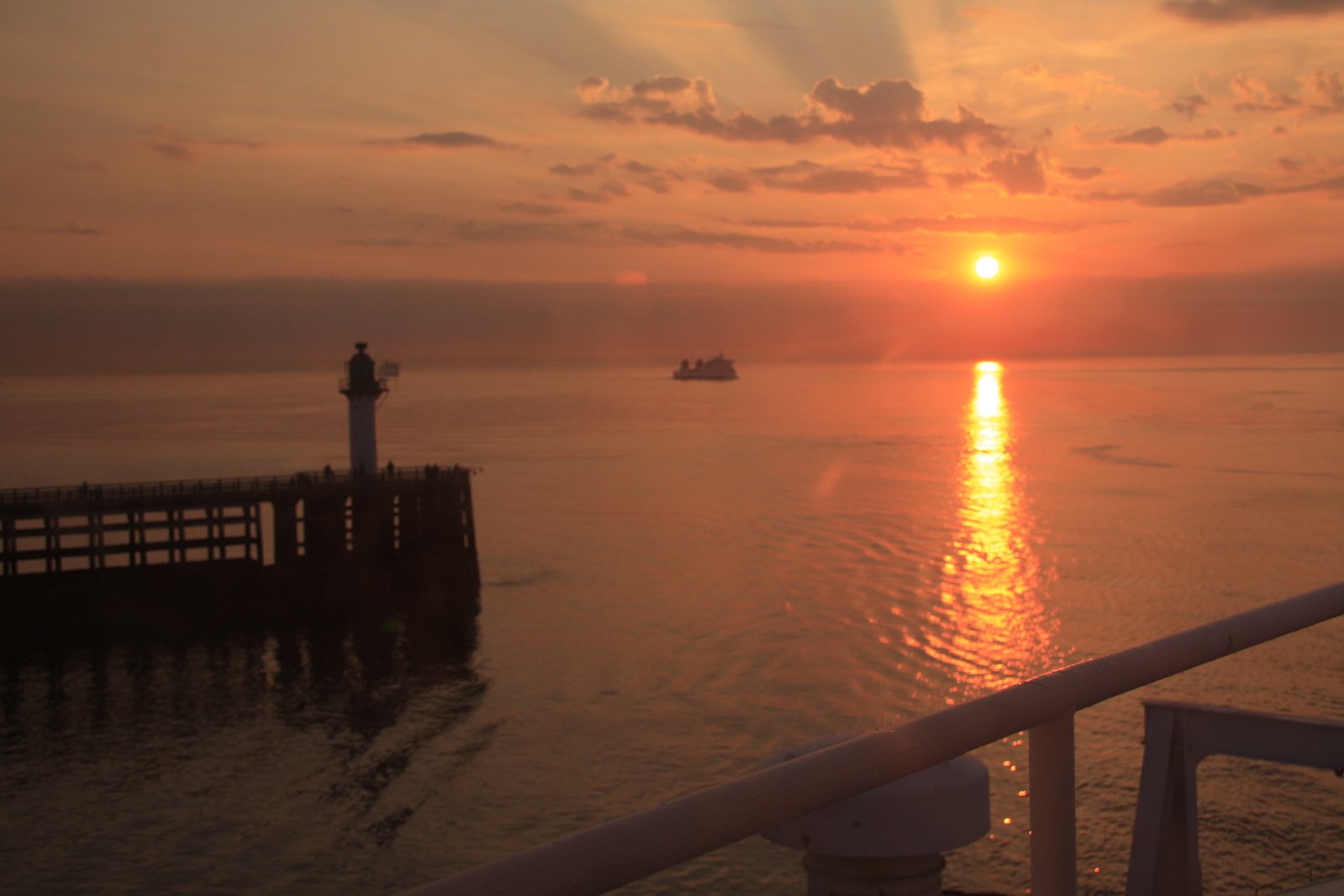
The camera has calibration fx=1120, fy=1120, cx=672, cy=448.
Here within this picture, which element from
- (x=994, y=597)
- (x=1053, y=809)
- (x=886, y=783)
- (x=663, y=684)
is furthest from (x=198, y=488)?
(x=886, y=783)

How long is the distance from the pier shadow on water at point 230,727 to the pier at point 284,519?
1337 millimetres

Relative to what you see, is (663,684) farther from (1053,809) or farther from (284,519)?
(1053,809)

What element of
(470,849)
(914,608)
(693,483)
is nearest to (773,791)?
(470,849)

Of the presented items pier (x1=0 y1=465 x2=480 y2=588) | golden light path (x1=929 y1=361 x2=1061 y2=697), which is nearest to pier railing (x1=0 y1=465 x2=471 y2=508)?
pier (x1=0 y1=465 x2=480 y2=588)

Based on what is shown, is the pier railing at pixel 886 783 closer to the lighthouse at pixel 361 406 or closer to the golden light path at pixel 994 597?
the golden light path at pixel 994 597

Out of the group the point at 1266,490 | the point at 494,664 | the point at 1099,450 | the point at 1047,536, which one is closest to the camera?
the point at 494,664

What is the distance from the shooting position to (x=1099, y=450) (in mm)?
88562

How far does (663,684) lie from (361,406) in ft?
67.8

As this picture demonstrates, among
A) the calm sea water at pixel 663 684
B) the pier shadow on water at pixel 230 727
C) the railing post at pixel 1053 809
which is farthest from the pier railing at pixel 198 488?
the railing post at pixel 1053 809

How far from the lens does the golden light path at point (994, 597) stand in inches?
1150

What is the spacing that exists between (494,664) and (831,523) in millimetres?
25134

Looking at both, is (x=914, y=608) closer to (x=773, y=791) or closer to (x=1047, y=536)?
(x=1047, y=536)

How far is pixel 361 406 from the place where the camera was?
42.6 m

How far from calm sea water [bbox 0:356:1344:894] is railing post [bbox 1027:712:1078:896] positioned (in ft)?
52.9
